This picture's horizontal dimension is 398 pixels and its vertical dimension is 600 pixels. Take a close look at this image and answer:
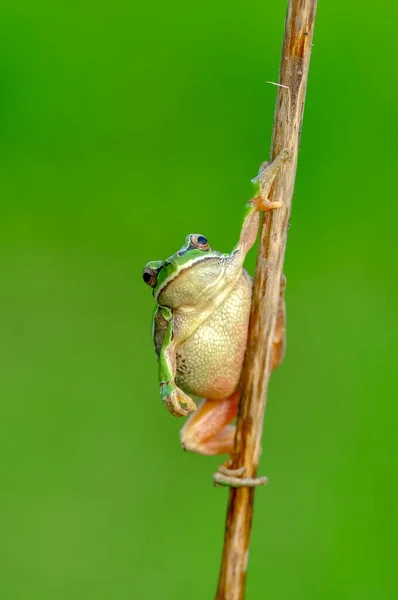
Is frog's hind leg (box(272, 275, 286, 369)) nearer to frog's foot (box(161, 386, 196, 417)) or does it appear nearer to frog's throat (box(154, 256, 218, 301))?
frog's throat (box(154, 256, 218, 301))

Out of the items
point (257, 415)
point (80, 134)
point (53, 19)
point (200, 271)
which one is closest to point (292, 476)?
point (257, 415)

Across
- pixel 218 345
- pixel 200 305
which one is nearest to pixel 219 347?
pixel 218 345

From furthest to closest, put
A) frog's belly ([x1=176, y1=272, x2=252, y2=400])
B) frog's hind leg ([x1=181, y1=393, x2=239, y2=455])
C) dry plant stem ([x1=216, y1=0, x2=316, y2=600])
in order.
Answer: frog's hind leg ([x1=181, y1=393, x2=239, y2=455]) → frog's belly ([x1=176, y1=272, x2=252, y2=400]) → dry plant stem ([x1=216, y1=0, x2=316, y2=600])

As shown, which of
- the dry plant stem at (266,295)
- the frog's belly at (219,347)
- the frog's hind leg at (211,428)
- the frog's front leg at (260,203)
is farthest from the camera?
the frog's hind leg at (211,428)

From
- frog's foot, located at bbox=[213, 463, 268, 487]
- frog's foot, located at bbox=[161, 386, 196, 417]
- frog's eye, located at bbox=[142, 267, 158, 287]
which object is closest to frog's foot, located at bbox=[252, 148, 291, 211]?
frog's eye, located at bbox=[142, 267, 158, 287]

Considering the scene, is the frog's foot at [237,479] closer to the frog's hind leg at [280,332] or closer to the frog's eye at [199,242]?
the frog's hind leg at [280,332]

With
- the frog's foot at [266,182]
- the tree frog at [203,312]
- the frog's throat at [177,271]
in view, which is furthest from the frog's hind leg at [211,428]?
the frog's foot at [266,182]

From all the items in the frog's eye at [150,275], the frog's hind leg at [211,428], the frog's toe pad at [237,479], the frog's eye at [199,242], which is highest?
the frog's eye at [199,242]
